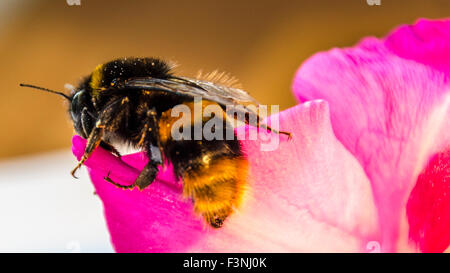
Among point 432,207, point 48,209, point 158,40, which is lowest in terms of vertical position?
point 48,209

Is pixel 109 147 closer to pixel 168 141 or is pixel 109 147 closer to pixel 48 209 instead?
pixel 168 141

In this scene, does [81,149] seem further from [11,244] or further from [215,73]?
[11,244]

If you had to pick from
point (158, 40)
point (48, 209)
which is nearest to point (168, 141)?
point (48, 209)

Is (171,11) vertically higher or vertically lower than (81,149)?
higher

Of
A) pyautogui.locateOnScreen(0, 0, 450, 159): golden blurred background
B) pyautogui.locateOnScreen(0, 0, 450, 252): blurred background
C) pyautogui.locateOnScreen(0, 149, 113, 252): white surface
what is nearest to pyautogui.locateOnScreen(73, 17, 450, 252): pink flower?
pyautogui.locateOnScreen(0, 149, 113, 252): white surface

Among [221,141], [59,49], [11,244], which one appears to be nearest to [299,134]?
[221,141]

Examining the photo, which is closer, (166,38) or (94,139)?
(94,139)
